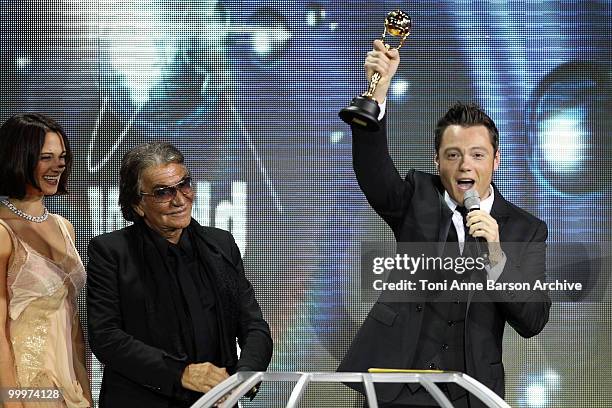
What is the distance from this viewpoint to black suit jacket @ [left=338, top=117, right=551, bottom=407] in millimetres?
3002

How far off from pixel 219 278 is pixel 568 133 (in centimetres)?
200

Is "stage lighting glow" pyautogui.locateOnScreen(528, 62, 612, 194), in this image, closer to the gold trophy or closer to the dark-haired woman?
the gold trophy

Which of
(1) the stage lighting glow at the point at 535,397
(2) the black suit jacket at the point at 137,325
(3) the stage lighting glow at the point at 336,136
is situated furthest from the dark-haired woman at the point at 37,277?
(1) the stage lighting glow at the point at 535,397

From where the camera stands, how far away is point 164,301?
3.23 meters

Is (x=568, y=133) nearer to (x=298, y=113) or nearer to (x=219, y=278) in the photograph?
(x=298, y=113)

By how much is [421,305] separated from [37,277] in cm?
130

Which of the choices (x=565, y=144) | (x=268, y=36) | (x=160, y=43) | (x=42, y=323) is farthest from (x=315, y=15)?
(x=42, y=323)

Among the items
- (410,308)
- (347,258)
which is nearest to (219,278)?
(410,308)

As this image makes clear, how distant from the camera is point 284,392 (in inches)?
180

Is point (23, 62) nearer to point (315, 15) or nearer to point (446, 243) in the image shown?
point (315, 15)

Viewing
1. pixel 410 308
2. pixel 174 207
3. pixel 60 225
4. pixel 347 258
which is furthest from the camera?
pixel 347 258

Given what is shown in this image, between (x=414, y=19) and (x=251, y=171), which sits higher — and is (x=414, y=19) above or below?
above

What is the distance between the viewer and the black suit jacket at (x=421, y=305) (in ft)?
9.85

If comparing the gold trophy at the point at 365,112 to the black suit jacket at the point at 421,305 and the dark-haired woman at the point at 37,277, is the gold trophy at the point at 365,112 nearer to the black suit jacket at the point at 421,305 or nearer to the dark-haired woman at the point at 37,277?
the black suit jacket at the point at 421,305
